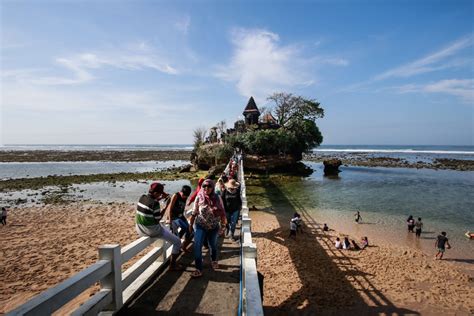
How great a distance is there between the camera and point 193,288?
412 cm

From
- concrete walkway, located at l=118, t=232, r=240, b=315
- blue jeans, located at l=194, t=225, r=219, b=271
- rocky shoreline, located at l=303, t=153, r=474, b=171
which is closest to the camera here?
concrete walkway, located at l=118, t=232, r=240, b=315

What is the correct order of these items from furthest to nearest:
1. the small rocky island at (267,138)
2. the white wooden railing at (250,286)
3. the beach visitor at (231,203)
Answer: the small rocky island at (267,138) < the beach visitor at (231,203) < the white wooden railing at (250,286)

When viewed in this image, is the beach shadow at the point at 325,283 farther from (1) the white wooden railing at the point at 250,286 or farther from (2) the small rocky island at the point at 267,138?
(2) the small rocky island at the point at 267,138

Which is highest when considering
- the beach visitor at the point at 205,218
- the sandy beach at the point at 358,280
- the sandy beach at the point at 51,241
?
the beach visitor at the point at 205,218

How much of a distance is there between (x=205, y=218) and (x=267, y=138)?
94.3 ft

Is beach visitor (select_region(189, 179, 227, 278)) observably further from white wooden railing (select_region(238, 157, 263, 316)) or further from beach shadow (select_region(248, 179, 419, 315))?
beach shadow (select_region(248, 179, 419, 315))

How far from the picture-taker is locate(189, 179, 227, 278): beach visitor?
4484mm

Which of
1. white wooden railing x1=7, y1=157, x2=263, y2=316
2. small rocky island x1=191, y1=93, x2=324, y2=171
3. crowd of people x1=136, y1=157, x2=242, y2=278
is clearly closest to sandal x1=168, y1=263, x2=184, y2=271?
crowd of people x1=136, y1=157, x2=242, y2=278

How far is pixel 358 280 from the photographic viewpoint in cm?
833

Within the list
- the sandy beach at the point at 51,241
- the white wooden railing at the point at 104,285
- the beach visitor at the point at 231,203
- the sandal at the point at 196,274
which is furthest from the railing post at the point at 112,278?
the sandy beach at the point at 51,241

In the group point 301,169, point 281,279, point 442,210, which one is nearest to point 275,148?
A: point 301,169

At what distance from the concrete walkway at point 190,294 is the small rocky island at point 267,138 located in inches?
1041

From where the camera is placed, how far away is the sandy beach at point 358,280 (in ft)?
22.9

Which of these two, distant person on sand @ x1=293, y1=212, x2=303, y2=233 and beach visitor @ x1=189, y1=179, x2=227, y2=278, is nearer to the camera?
beach visitor @ x1=189, y1=179, x2=227, y2=278
